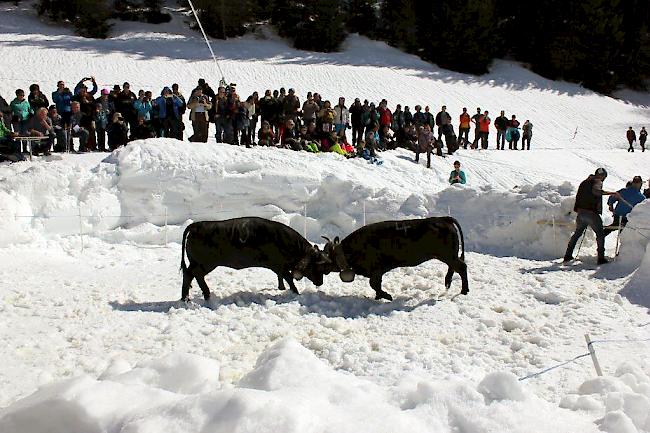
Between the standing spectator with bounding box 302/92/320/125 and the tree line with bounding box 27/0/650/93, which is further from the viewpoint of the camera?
the tree line with bounding box 27/0/650/93

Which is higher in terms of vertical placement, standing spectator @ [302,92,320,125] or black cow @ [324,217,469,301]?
standing spectator @ [302,92,320,125]

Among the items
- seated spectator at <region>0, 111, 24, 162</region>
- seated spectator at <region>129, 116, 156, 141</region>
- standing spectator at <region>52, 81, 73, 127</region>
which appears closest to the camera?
seated spectator at <region>0, 111, 24, 162</region>

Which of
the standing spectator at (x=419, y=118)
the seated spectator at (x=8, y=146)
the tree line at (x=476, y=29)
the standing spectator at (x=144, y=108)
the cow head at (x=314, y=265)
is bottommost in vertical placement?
the cow head at (x=314, y=265)

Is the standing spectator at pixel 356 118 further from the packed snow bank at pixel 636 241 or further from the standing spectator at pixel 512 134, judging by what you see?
the packed snow bank at pixel 636 241

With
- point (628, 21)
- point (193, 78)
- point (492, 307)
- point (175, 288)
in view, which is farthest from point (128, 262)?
point (628, 21)

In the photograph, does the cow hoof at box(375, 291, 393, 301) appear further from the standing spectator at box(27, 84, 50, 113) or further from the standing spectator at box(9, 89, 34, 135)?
the standing spectator at box(27, 84, 50, 113)

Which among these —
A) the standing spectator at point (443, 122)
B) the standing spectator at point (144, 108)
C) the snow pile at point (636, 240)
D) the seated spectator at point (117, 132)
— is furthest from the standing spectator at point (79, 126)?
the standing spectator at point (443, 122)

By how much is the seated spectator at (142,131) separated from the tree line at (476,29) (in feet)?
87.1

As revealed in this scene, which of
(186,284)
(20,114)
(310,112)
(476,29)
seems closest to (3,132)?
(20,114)

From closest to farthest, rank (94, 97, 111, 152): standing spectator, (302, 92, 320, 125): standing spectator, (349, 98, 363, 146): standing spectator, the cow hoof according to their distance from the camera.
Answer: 1. the cow hoof
2. (94, 97, 111, 152): standing spectator
3. (302, 92, 320, 125): standing spectator
4. (349, 98, 363, 146): standing spectator

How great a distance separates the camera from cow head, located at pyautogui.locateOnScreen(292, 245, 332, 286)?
30.5 ft

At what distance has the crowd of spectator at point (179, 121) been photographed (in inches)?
548

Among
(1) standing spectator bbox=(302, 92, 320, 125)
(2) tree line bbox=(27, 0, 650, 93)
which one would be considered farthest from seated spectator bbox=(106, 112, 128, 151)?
(2) tree line bbox=(27, 0, 650, 93)

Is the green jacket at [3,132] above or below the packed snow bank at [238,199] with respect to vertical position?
above
